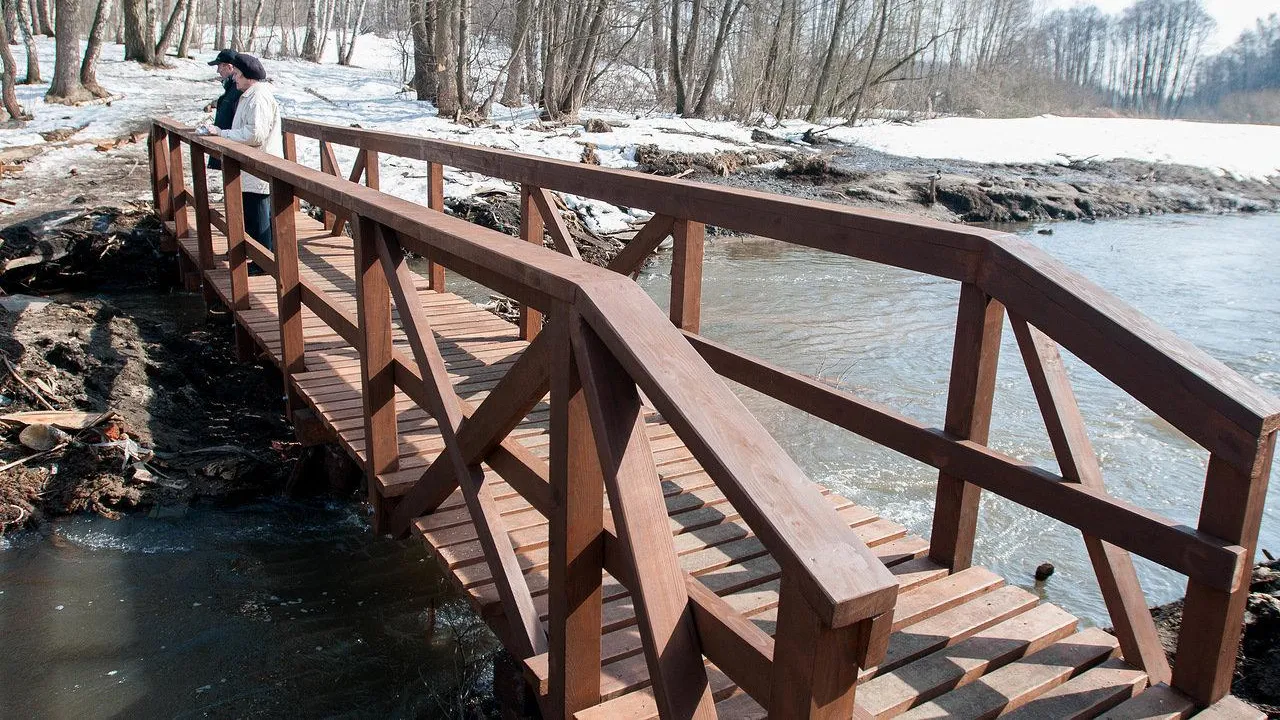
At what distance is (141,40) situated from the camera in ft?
72.0

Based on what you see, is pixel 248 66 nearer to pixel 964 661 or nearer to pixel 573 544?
pixel 573 544

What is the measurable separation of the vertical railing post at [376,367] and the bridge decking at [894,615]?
3.6 inches

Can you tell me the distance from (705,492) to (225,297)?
13.4 ft

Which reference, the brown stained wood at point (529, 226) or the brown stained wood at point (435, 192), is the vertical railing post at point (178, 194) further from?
the brown stained wood at point (529, 226)

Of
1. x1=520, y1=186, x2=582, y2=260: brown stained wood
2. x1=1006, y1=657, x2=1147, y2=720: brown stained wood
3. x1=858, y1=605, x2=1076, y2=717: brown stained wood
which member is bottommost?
x1=1006, y1=657, x2=1147, y2=720: brown stained wood

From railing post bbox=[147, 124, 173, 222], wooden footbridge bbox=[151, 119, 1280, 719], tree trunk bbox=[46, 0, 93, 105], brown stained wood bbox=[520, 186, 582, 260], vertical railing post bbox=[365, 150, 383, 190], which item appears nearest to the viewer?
wooden footbridge bbox=[151, 119, 1280, 719]

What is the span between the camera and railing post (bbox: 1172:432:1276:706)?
1.99 meters

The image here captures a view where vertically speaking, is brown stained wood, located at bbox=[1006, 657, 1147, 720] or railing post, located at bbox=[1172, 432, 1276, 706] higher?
railing post, located at bbox=[1172, 432, 1276, 706]

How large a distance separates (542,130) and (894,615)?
1635 centimetres

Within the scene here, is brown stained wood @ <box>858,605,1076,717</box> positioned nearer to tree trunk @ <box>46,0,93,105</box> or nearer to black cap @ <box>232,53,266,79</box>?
black cap @ <box>232,53,266,79</box>

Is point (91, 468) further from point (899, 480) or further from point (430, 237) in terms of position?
point (899, 480)

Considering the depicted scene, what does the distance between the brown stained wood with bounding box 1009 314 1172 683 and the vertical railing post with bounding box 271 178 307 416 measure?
3.26m

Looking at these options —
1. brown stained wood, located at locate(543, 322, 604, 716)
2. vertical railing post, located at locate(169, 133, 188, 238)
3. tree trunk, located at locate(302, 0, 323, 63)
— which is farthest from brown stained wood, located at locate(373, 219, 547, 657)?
tree trunk, located at locate(302, 0, 323, 63)

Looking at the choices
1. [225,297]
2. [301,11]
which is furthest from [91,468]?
[301,11]
